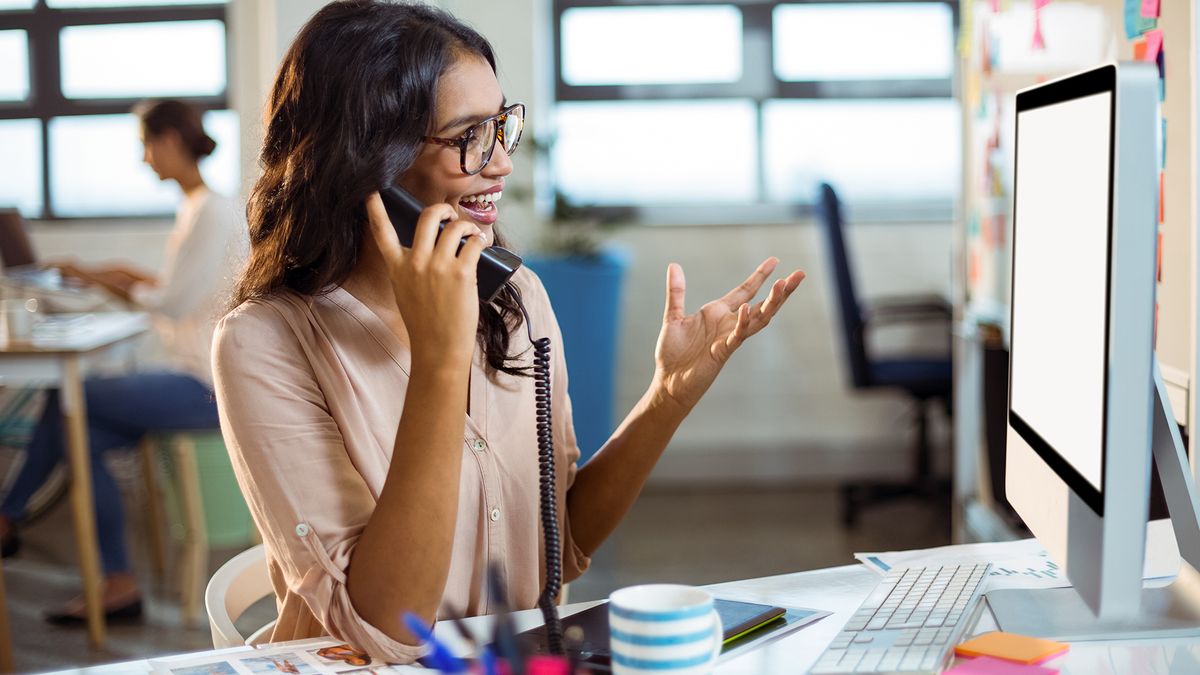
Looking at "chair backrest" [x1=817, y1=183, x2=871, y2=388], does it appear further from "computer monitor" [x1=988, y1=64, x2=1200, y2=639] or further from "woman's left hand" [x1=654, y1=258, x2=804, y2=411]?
"computer monitor" [x1=988, y1=64, x2=1200, y2=639]

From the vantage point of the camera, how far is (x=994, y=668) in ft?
3.10

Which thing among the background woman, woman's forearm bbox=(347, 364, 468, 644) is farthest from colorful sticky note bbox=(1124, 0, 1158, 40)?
the background woman

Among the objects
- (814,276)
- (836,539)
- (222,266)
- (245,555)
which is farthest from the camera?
(814,276)

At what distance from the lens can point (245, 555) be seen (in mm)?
1413

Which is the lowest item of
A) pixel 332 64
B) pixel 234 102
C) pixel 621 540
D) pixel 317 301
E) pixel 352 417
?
pixel 621 540

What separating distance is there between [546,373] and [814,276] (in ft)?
11.3

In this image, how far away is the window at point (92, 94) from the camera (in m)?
4.95

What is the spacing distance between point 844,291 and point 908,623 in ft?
9.69

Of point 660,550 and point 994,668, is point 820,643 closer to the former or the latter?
point 994,668

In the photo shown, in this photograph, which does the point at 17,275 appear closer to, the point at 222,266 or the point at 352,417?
the point at 222,266

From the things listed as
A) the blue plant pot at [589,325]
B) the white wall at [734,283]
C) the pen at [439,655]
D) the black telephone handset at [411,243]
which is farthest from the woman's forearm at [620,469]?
the white wall at [734,283]

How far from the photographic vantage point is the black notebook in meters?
1.02

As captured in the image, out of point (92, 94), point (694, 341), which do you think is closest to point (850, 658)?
point (694, 341)

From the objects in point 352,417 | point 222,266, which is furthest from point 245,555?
point 222,266
